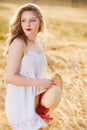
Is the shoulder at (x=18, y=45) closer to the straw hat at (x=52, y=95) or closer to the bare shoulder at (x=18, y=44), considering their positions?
the bare shoulder at (x=18, y=44)

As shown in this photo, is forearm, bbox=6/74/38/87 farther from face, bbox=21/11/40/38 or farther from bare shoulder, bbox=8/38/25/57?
face, bbox=21/11/40/38

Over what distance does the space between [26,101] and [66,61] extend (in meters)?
2.76

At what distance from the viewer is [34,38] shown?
2.87m

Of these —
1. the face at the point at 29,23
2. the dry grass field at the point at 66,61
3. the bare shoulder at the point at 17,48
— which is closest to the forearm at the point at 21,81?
the bare shoulder at the point at 17,48

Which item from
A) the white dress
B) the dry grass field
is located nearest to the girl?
the white dress

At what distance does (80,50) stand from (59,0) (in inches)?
140

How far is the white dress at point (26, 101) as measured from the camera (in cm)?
279

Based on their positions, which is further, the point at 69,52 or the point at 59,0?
the point at 59,0

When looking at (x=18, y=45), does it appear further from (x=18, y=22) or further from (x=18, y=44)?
(x=18, y=22)

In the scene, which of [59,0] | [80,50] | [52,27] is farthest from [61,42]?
[59,0]

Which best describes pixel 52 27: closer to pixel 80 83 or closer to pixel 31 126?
pixel 80 83

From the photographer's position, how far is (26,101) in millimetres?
2836

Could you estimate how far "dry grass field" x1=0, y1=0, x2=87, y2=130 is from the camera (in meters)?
4.47

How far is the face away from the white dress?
0.12 m
